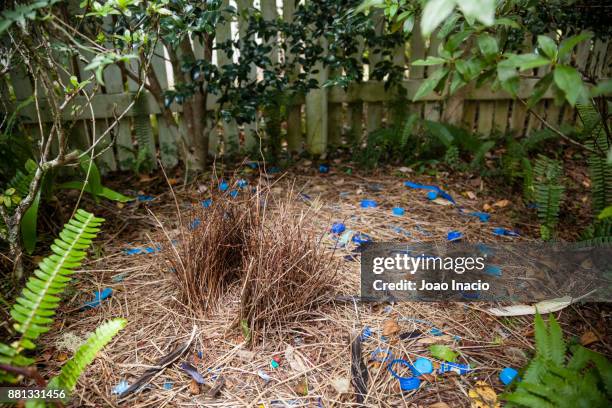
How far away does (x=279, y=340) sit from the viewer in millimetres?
1638

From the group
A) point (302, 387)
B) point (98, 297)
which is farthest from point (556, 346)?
point (98, 297)

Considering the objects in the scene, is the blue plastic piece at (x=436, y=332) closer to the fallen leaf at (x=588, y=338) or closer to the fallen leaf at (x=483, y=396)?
the fallen leaf at (x=483, y=396)

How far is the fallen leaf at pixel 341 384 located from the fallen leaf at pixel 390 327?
275 mm

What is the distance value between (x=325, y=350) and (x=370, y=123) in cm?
232

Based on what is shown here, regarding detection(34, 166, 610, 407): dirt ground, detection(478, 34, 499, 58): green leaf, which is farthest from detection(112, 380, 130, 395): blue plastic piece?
detection(478, 34, 499, 58): green leaf

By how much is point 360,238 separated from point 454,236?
1.56 ft

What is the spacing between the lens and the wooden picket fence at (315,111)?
306cm

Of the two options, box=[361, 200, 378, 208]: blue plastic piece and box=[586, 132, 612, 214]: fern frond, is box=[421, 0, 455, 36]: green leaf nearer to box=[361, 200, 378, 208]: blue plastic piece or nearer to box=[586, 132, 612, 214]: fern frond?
box=[361, 200, 378, 208]: blue plastic piece

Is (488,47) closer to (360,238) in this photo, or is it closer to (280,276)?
(280,276)

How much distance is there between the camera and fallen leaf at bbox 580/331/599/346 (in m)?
1.68

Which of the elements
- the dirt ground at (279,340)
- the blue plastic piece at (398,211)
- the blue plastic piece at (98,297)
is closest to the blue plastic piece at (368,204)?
the blue plastic piece at (398,211)

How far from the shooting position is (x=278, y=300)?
164cm

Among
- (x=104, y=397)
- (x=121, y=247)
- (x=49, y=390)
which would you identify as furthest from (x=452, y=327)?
(x=121, y=247)

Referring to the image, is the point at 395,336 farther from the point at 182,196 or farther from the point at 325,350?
the point at 182,196
